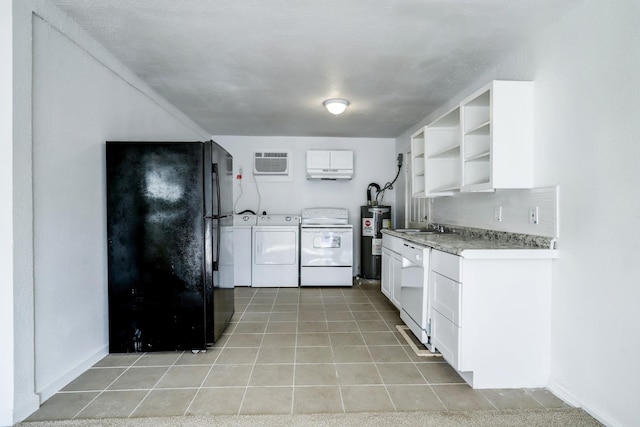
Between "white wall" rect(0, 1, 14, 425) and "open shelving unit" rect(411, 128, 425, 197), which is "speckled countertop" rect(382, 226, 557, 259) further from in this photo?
"white wall" rect(0, 1, 14, 425)

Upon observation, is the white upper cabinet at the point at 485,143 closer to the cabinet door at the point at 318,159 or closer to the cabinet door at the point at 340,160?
the cabinet door at the point at 340,160

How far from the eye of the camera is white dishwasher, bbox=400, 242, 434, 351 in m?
2.56

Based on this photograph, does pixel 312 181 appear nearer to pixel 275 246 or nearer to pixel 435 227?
pixel 275 246

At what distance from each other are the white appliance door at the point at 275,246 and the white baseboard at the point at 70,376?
2.45 m

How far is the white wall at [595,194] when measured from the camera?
1.60m

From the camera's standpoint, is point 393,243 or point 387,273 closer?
point 393,243

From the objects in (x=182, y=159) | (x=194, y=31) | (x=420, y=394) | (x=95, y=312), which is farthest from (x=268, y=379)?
(x=194, y=31)

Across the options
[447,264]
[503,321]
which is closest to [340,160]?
[447,264]

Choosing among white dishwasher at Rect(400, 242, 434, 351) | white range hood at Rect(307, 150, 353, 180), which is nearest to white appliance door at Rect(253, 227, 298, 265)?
white range hood at Rect(307, 150, 353, 180)

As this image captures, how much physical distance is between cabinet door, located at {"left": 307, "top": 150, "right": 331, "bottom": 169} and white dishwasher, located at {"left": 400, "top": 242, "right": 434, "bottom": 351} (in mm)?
2407

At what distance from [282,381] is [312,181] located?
3772 mm

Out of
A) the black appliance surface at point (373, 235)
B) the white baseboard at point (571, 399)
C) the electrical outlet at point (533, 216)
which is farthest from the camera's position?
the black appliance surface at point (373, 235)

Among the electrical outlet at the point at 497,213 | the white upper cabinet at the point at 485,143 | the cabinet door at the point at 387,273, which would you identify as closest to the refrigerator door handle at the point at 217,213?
the cabinet door at the point at 387,273

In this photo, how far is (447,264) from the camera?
2250 millimetres
